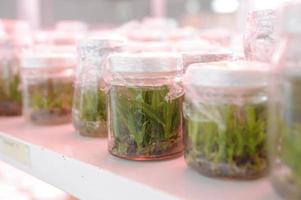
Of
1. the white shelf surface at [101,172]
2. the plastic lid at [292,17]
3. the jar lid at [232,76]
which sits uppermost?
the plastic lid at [292,17]

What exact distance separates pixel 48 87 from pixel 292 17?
57cm

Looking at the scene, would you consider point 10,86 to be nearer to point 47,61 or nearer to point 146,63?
point 47,61

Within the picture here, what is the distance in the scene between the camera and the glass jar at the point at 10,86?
90cm

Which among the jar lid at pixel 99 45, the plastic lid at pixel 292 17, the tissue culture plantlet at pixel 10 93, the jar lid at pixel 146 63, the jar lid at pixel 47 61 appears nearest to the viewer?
the plastic lid at pixel 292 17

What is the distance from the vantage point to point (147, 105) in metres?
0.55

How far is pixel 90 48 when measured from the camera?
0.70 meters

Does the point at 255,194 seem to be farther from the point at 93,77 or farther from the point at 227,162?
the point at 93,77

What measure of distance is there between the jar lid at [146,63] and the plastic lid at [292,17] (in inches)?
7.8

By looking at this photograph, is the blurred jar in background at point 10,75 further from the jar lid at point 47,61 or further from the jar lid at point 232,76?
the jar lid at point 232,76

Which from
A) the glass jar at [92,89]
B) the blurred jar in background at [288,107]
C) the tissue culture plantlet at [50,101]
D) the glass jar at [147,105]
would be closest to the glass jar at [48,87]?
the tissue culture plantlet at [50,101]

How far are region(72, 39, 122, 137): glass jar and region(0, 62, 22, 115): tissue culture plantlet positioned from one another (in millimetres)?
253

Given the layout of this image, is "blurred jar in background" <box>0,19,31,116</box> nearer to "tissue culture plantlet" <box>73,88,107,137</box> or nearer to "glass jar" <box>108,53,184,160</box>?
"tissue culture plantlet" <box>73,88,107,137</box>

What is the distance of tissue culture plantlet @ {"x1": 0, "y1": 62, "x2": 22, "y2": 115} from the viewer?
90 cm

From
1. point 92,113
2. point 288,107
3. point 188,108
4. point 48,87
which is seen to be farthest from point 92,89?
point 288,107
